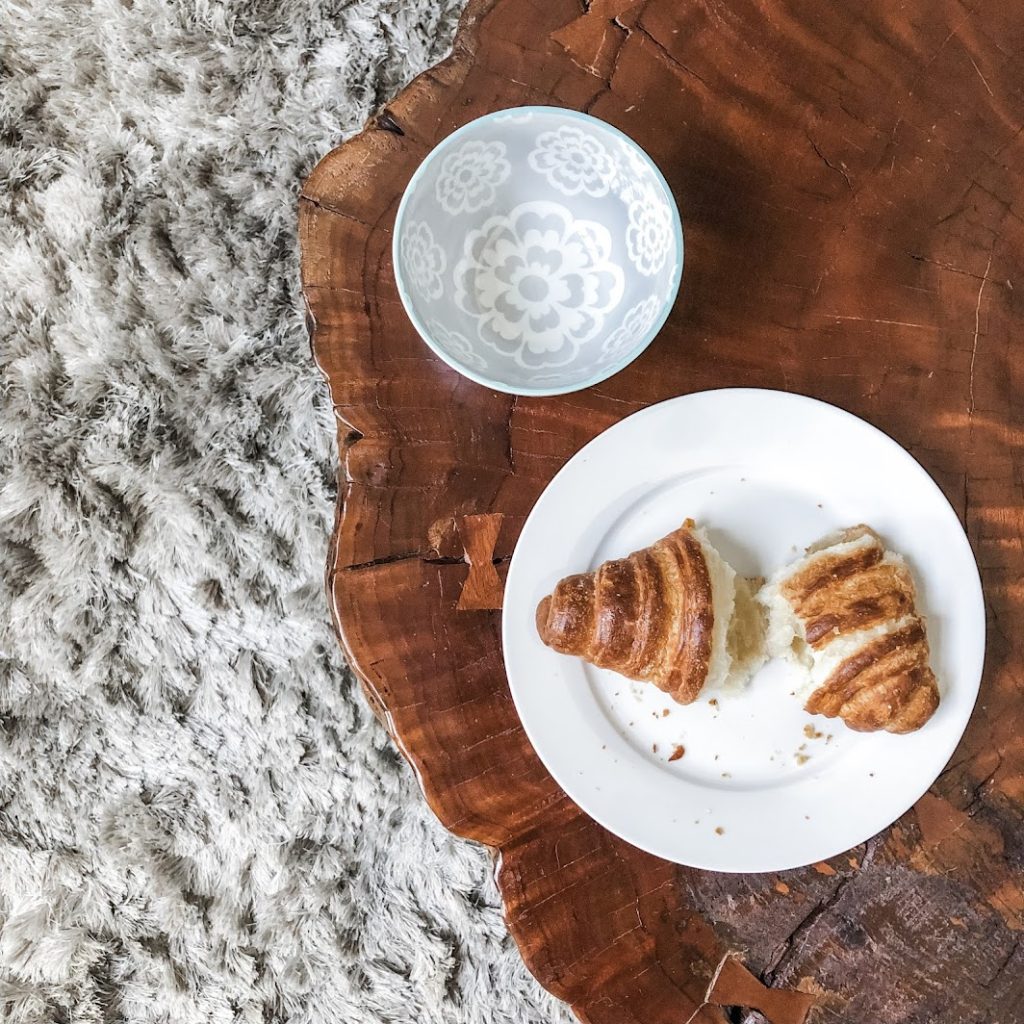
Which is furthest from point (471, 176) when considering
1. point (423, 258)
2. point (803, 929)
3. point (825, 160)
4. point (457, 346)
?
point (803, 929)

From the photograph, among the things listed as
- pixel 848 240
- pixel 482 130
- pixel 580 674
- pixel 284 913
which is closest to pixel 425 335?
pixel 482 130

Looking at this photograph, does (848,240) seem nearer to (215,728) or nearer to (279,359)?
(279,359)

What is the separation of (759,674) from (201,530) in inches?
44.8

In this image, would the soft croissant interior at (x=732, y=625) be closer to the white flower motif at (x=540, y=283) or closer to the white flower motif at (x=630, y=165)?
the white flower motif at (x=540, y=283)

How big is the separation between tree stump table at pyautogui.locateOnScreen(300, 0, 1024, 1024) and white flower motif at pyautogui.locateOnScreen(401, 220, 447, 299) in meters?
0.06

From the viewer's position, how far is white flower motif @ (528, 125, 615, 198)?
1.49 meters

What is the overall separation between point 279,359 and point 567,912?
119 cm

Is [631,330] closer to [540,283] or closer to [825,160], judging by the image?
[540,283]

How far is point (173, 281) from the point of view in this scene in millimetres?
1969

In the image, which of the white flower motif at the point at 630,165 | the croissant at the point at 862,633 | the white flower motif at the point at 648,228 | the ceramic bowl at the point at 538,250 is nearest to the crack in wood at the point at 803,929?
the croissant at the point at 862,633

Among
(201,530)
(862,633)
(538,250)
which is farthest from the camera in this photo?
(201,530)

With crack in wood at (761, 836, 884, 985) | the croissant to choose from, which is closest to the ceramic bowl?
the croissant

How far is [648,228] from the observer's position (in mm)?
1513

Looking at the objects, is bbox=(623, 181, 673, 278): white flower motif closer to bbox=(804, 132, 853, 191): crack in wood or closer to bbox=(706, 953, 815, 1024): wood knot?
bbox=(804, 132, 853, 191): crack in wood
